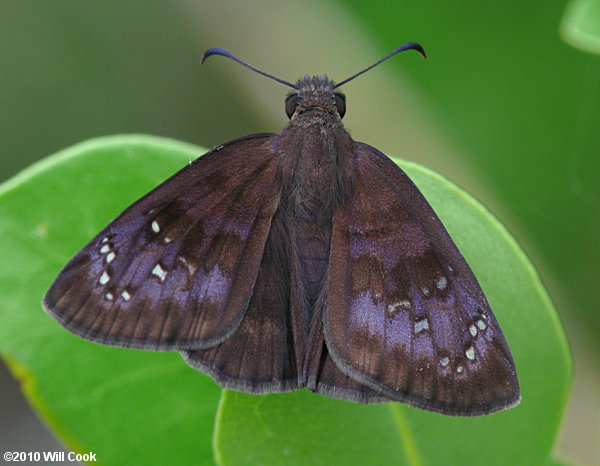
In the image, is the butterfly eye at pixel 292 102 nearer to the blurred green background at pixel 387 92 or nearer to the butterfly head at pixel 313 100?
the butterfly head at pixel 313 100

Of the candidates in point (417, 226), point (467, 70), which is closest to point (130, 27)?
point (467, 70)

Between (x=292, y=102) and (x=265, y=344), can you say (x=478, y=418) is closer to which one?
(x=265, y=344)

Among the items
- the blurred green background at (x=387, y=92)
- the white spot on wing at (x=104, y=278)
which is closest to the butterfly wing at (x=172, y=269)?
Answer: the white spot on wing at (x=104, y=278)

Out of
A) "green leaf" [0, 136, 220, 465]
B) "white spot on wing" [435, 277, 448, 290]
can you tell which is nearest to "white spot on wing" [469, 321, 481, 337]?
"white spot on wing" [435, 277, 448, 290]

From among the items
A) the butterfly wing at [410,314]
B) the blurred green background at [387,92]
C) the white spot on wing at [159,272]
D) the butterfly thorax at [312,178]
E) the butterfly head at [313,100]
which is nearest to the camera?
the butterfly wing at [410,314]

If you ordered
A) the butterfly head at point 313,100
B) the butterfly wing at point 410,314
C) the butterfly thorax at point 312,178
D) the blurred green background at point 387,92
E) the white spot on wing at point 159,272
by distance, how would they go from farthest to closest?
the blurred green background at point 387,92, the butterfly head at point 313,100, the butterfly thorax at point 312,178, the white spot on wing at point 159,272, the butterfly wing at point 410,314

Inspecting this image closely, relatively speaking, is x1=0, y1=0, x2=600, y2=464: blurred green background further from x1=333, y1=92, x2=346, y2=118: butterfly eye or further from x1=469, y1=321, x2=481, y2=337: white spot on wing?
x1=469, y1=321, x2=481, y2=337: white spot on wing

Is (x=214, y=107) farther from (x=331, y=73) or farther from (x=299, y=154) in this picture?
(x=299, y=154)

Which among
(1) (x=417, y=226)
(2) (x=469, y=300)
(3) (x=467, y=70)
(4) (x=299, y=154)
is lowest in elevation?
(2) (x=469, y=300)
